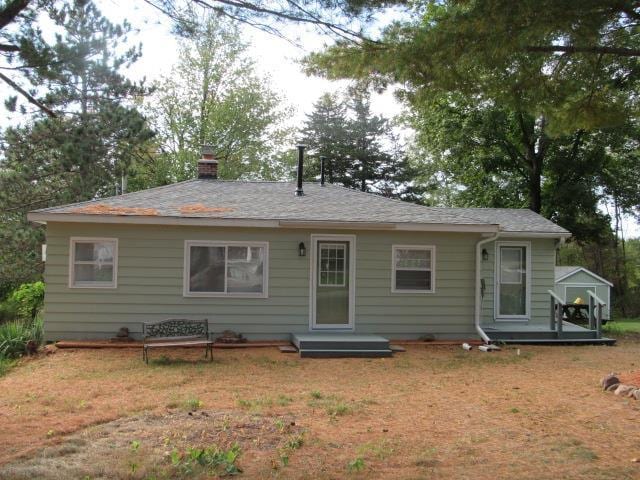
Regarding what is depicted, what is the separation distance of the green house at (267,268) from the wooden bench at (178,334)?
0.59 metres

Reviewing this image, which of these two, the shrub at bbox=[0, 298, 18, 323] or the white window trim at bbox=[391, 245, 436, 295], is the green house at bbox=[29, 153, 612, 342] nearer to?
the white window trim at bbox=[391, 245, 436, 295]

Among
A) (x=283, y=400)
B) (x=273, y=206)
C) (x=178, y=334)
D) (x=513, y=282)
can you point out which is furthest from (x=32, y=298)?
(x=513, y=282)

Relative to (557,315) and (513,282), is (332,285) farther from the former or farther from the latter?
(557,315)

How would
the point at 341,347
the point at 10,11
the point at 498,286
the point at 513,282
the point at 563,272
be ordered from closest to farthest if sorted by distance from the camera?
the point at 10,11
the point at 341,347
the point at 498,286
the point at 513,282
the point at 563,272

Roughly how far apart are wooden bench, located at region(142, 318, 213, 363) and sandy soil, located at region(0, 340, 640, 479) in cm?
32

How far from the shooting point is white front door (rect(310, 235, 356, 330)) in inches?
472

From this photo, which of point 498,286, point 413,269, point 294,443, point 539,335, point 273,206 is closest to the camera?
point 294,443

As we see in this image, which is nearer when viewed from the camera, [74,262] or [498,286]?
[74,262]

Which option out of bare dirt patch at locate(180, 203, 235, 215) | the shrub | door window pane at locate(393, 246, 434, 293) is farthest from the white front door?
the shrub

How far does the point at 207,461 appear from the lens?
466 centimetres

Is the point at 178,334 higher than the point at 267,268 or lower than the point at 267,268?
lower

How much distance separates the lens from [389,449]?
5.23 meters

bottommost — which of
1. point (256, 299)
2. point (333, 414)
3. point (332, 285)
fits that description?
point (333, 414)

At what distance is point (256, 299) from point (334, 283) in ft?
5.19
